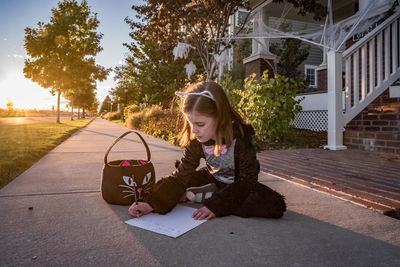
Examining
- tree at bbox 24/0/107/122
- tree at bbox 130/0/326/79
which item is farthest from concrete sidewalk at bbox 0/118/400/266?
tree at bbox 24/0/107/122

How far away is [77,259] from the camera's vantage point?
4.52 feet

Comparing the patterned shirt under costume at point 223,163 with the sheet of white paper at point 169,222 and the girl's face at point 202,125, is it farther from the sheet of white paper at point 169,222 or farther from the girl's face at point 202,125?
the sheet of white paper at point 169,222

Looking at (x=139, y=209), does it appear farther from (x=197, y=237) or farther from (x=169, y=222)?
(x=197, y=237)

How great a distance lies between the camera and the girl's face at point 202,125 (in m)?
2.06

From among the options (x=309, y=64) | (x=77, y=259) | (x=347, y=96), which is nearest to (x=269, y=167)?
(x=77, y=259)

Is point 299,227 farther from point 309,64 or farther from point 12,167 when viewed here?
point 309,64

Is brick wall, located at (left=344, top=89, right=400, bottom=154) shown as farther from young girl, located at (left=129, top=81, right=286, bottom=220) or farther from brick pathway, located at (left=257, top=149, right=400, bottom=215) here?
young girl, located at (left=129, top=81, right=286, bottom=220)

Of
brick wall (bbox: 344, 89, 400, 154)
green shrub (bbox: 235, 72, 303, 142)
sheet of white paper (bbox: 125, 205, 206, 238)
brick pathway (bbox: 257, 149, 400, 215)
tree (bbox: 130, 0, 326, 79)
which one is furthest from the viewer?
tree (bbox: 130, 0, 326, 79)

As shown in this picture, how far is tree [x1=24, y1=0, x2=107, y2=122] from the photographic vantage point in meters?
16.0

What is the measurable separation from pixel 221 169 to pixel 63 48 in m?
17.2

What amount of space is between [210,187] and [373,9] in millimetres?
7601

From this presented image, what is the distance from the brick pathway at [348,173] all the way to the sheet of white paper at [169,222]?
1.51 meters

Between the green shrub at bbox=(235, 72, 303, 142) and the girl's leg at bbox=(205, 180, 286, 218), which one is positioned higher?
the green shrub at bbox=(235, 72, 303, 142)

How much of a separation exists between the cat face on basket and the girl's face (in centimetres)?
59
